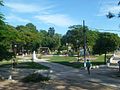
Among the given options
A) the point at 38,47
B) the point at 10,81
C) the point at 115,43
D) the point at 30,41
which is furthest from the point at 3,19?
the point at 38,47

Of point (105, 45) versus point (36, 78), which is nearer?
point (36, 78)

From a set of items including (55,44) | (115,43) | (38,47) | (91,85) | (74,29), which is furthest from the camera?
(55,44)

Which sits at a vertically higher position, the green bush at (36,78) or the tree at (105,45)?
the tree at (105,45)

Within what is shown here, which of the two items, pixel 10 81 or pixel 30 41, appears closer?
pixel 10 81

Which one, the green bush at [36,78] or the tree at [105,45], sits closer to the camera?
the green bush at [36,78]

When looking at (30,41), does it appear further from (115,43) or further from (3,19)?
(3,19)

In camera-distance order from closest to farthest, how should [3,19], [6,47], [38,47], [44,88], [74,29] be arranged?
[44,88] → [3,19] → [6,47] → [74,29] → [38,47]

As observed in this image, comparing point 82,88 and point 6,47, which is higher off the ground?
point 6,47

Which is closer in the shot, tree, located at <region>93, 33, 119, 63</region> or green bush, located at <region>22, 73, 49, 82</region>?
green bush, located at <region>22, 73, 49, 82</region>

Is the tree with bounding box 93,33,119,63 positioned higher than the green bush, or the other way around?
the tree with bounding box 93,33,119,63

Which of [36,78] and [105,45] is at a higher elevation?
[105,45]

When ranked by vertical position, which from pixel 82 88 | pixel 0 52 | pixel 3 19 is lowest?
pixel 82 88

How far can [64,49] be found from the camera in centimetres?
13538

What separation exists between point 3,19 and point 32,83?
6.53 metres
